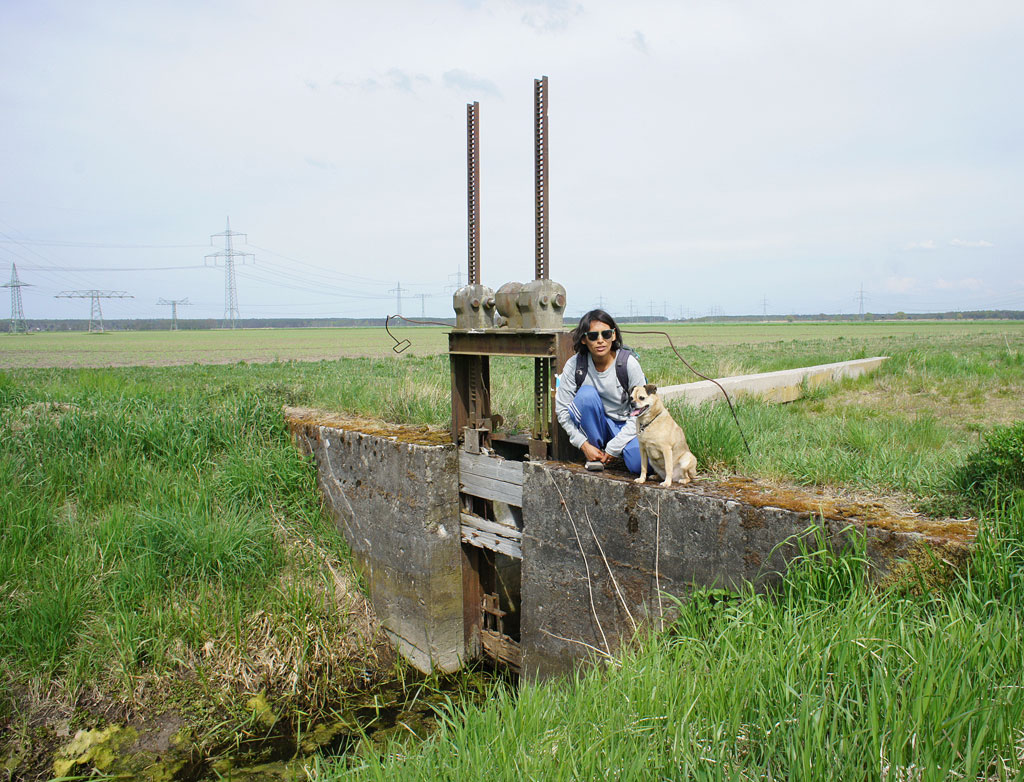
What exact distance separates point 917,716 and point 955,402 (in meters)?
10.1

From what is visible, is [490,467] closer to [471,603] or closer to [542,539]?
[542,539]

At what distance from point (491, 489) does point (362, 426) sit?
1.97m

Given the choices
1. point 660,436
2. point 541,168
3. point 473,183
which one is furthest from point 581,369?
point 473,183

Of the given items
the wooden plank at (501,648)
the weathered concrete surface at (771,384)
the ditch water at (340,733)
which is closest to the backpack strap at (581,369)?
the ditch water at (340,733)

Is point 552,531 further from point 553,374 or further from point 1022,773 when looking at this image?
point 1022,773

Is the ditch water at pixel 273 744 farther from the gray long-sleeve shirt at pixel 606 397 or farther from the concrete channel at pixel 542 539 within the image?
the gray long-sleeve shirt at pixel 606 397

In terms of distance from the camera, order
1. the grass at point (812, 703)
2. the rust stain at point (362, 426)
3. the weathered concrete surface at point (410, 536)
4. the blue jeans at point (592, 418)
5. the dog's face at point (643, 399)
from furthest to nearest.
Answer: the rust stain at point (362, 426) → the weathered concrete surface at point (410, 536) → the blue jeans at point (592, 418) → the dog's face at point (643, 399) → the grass at point (812, 703)

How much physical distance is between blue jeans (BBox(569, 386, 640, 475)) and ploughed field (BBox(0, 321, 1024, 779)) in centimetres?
65

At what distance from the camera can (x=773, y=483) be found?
14.9ft

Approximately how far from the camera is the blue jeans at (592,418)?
16.7 feet

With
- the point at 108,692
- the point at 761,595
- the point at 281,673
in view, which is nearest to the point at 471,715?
the point at 761,595

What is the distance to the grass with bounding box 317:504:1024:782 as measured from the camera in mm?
2066

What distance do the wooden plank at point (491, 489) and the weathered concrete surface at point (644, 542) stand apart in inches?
11.8

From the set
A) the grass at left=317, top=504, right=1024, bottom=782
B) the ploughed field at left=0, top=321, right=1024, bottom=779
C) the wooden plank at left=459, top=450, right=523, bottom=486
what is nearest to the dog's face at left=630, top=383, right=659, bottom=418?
the ploughed field at left=0, top=321, right=1024, bottom=779
